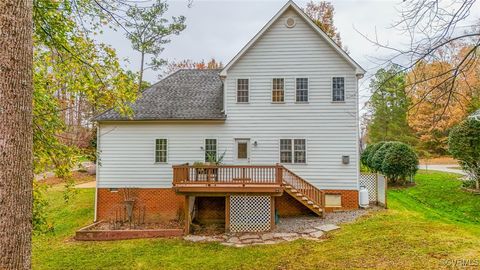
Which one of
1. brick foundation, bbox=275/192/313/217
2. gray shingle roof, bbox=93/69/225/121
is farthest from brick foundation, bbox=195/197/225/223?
gray shingle roof, bbox=93/69/225/121

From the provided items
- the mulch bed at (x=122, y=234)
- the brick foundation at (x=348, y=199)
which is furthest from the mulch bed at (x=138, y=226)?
the brick foundation at (x=348, y=199)

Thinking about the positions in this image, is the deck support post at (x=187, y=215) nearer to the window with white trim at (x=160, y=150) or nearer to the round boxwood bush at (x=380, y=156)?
the window with white trim at (x=160, y=150)

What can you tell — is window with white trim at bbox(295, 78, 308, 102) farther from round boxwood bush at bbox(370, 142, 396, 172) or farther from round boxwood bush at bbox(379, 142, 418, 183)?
round boxwood bush at bbox(370, 142, 396, 172)

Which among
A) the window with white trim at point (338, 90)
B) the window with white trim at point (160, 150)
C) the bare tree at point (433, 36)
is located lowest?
the window with white trim at point (160, 150)

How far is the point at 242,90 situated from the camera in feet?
44.6

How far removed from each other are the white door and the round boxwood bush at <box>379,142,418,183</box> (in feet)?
37.0

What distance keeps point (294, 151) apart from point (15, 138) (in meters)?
11.2

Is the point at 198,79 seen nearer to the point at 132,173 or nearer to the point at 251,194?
the point at 132,173

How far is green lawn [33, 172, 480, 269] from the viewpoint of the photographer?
727cm

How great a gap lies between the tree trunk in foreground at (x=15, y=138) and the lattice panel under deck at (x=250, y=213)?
8614mm

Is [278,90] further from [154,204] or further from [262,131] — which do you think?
[154,204]

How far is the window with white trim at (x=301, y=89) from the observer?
13312 mm

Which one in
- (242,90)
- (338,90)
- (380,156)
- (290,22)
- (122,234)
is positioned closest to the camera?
(122,234)

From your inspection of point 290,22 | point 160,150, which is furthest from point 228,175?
point 290,22
